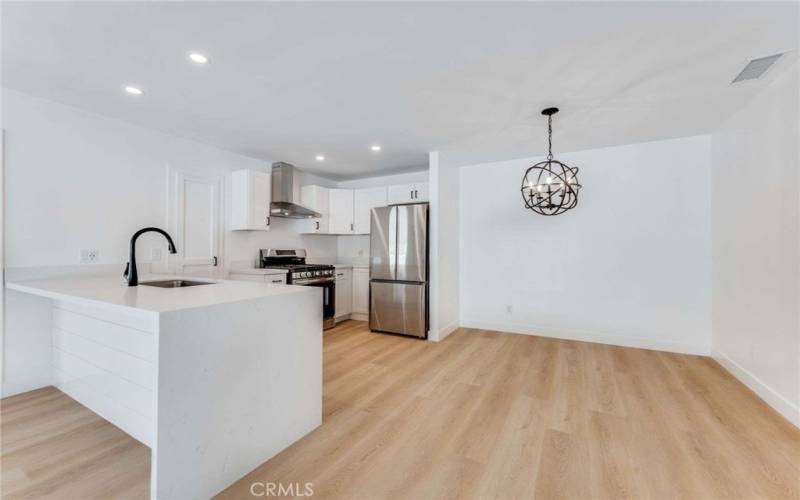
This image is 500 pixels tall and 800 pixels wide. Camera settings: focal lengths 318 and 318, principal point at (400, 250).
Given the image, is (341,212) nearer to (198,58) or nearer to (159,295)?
(198,58)

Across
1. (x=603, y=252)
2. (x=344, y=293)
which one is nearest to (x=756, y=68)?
(x=603, y=252)

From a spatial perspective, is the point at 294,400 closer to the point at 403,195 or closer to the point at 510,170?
the point at 403,195

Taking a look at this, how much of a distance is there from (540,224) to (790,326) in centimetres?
234

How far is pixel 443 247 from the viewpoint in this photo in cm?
419

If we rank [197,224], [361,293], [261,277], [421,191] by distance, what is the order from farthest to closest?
[361,293]
[421,191]
[261,277]
[197,224]

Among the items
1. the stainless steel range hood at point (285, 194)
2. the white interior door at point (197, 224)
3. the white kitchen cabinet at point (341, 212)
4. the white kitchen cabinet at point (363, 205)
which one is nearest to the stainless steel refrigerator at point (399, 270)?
the white kitchen cabinet at point (363, 205)

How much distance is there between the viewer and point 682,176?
3506 millimetres

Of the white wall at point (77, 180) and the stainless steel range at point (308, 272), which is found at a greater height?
the white wall at point (77, 180)

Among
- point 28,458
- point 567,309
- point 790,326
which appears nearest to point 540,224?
point 567,309

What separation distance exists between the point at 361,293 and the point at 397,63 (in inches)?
140

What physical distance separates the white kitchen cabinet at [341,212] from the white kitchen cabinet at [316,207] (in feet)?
0.21

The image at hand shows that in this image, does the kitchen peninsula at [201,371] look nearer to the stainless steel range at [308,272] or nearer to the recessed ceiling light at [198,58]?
the recessed ceiling light at [198,58]

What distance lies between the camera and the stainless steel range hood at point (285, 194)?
4.23 metres

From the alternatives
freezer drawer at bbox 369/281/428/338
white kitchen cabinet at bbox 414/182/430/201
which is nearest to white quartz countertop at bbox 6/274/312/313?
freezer drawer at bbox 369/281/428/338
